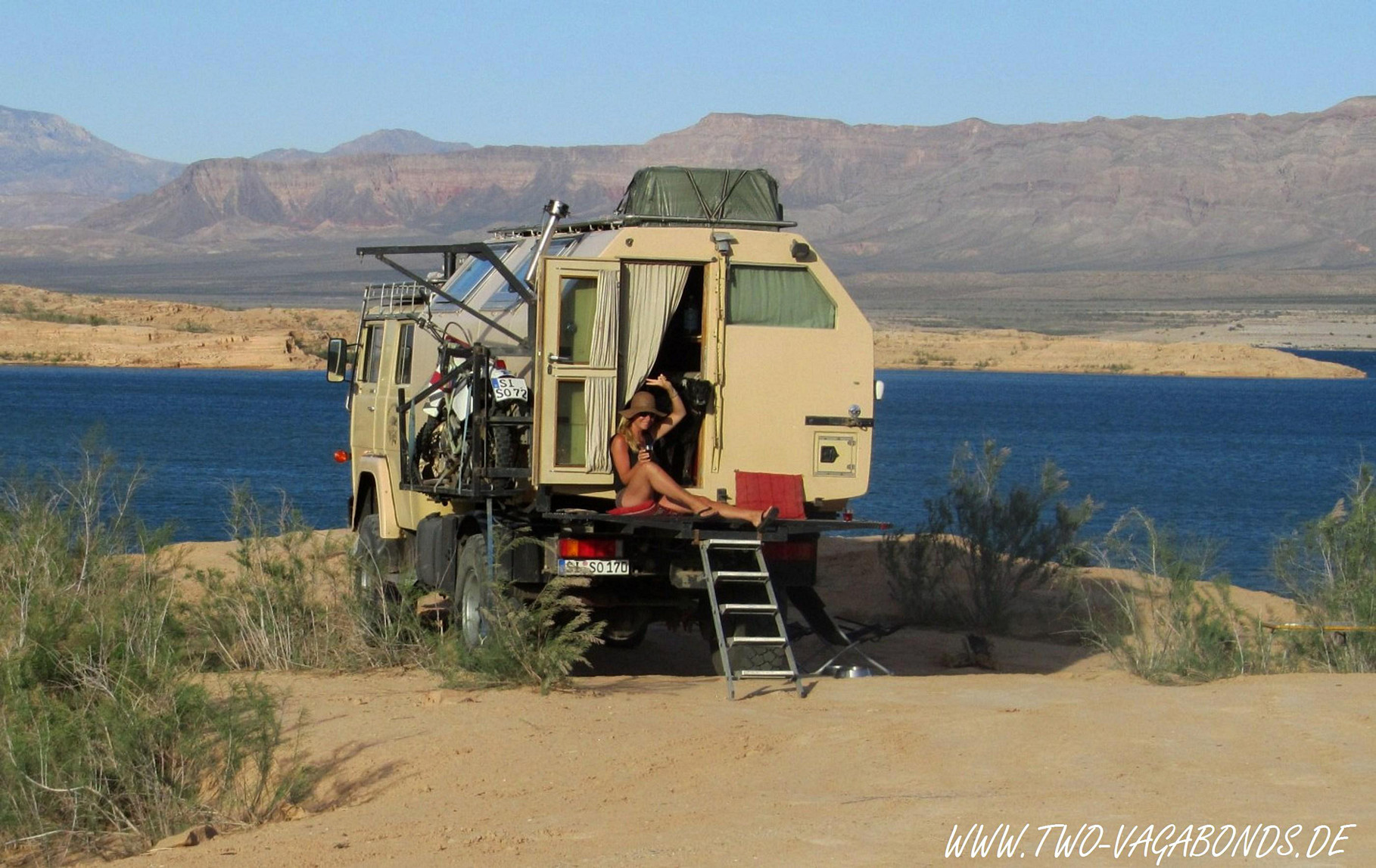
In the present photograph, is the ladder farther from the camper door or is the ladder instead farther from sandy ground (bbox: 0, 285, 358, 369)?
sandy ground (bbox: 0, 285, 358, 369)

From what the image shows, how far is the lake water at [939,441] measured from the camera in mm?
27547

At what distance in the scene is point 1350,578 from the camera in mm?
12367

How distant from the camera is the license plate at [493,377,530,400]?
10.9 meters

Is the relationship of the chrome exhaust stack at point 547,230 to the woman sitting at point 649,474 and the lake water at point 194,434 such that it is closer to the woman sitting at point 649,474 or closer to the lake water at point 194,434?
the woman sitting at point 649,474

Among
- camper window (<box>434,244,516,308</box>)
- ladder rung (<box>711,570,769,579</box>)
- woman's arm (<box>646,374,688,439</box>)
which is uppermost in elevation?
camper window (<box>434,244,516,308</box>)

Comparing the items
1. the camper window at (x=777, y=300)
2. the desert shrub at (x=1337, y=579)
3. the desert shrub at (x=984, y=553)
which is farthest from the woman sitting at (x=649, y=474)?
the desert shrub at (x=984, y=553)

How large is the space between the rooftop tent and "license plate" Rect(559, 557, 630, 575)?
7.58 feet

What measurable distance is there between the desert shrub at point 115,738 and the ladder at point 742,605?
2627mm

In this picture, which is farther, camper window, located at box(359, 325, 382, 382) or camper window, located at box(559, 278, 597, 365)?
camper window, located at box(359, 325, 382, 382)

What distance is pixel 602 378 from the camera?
10.9m

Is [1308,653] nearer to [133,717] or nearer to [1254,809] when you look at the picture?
[1254,809]

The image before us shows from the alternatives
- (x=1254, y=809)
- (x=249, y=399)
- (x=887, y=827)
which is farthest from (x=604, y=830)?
(x=249, y=399)

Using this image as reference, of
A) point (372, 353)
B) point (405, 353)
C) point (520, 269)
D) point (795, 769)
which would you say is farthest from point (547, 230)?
point (795, 769)

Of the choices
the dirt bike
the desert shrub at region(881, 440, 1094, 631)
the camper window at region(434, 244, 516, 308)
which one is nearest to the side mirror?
the camper window at region(434, 244, 516, 308)
